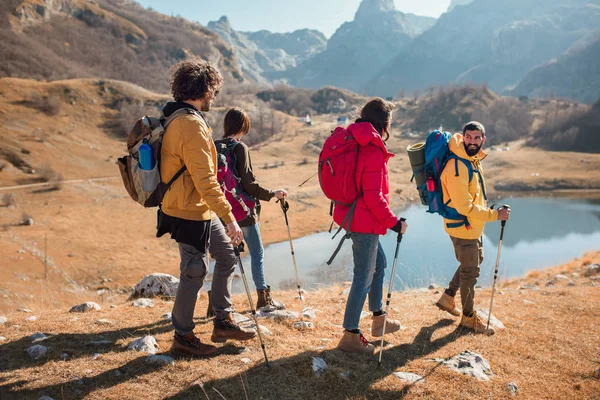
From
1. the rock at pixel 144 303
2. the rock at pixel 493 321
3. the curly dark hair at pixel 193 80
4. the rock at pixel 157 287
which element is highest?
the curly dark hair at pixel 193 80

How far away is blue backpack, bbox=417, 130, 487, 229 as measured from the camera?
5094 mm

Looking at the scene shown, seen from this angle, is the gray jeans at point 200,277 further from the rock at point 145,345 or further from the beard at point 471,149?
the beard at point 471,149

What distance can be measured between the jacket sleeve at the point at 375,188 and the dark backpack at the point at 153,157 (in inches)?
63.5

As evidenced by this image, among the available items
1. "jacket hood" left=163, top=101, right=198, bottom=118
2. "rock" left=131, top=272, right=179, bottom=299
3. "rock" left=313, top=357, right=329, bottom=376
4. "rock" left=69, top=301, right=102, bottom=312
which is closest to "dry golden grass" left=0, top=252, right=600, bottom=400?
"rock" left=313, top=357, right=329, bottom=376

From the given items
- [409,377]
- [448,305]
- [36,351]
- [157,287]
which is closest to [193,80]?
[36,351]

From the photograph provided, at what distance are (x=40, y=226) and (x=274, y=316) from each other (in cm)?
3138

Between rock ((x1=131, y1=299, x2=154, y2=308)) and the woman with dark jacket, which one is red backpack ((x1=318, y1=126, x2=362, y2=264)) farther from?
rock ((x1=131, y1=299, x2=154, y2=308))

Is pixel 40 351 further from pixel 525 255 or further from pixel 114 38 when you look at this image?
pixel 114 38

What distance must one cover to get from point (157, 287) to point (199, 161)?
469cm

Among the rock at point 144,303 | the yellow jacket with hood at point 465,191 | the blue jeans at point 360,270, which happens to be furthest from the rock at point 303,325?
the rock at point 144,303

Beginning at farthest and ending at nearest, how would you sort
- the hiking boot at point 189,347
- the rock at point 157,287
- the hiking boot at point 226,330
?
the rock at point 157,287 < the hiking boot at point 226,330 < the hiking boot at point 189,347

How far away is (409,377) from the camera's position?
4.18m

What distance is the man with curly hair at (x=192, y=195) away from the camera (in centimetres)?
359

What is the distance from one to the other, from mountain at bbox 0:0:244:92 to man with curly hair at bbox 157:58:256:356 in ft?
343
